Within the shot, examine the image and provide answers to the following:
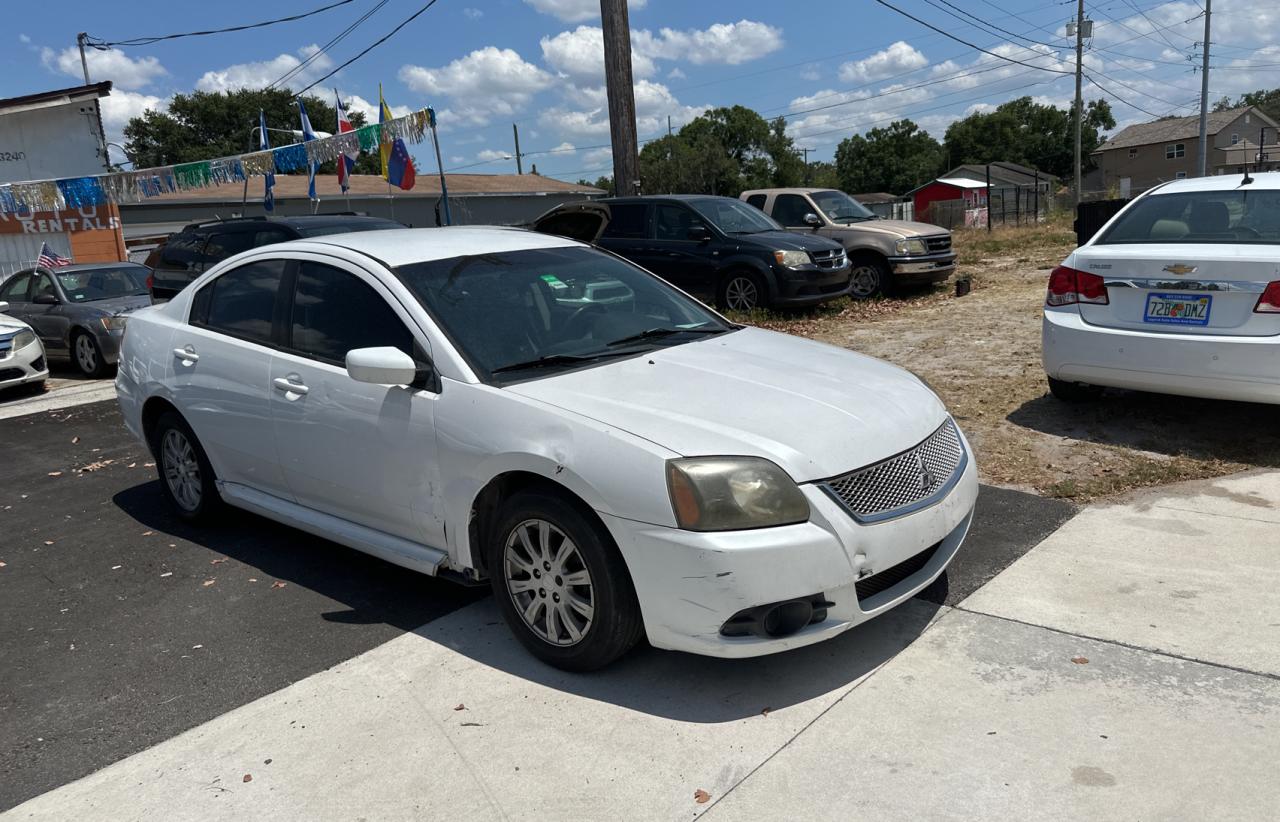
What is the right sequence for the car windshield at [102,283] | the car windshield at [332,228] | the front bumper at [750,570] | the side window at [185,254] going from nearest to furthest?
the front bumper at [750,570]
the car windshield at [332,228]
the side window at [185,254]
the car windshield at [102,283]

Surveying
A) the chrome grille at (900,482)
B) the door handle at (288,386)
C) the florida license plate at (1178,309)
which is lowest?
the chrome grille at (900,482)

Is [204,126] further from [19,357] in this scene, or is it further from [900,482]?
[900,482]

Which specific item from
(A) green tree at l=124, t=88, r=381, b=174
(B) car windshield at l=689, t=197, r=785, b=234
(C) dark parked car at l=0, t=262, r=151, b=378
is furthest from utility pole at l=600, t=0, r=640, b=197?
(A) green tree at l=124, t=88, r=381, b=174

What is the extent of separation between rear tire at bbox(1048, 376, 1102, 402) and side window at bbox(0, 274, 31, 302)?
44.2 ft

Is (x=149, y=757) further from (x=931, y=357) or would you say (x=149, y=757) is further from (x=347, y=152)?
(x=347, y=152)

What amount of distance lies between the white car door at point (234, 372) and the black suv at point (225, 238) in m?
5.18

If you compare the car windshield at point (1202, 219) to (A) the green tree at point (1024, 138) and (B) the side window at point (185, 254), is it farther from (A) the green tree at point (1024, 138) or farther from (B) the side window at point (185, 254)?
(A) the green tree at point (1024, 138)

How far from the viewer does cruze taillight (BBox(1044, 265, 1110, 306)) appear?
237 inches

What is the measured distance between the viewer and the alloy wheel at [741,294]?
1213 centimetres

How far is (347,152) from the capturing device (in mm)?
19594

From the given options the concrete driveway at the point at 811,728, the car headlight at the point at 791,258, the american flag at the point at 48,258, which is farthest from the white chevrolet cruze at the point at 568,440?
the american flag at the point at 48,258

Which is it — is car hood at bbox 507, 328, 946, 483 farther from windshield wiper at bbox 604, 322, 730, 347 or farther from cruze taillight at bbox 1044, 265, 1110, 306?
cruze taillight at bbox 1044, 265, 1110, 306

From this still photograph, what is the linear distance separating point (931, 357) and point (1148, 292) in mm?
3240

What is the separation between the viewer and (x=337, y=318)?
4.34 m
